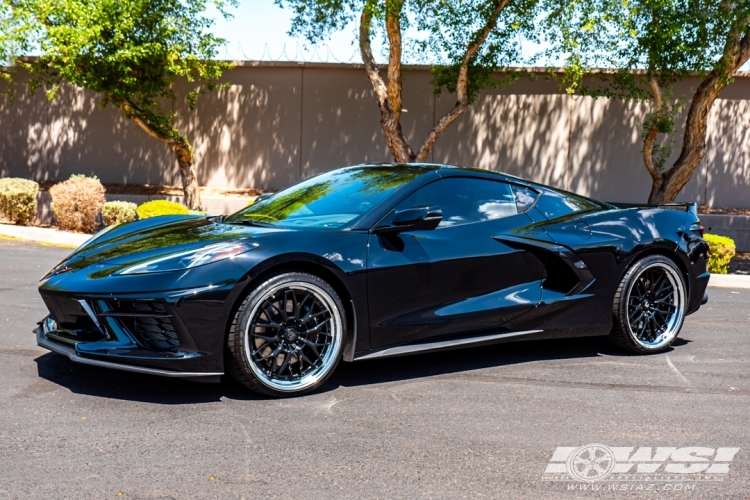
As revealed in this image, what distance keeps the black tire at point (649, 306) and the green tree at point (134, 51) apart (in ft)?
33.7

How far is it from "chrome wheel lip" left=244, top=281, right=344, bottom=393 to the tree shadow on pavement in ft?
0.48

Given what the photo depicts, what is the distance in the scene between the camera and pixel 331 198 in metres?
5.87

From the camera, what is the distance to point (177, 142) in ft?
54.6

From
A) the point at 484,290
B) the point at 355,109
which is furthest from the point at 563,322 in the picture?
the point at 355,109

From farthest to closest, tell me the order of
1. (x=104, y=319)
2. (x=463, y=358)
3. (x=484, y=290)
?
(x=463, y=358) → (x=484, y=290) → (x=104, y=319)

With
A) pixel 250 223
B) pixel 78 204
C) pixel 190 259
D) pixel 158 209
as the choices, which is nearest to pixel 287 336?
pixel 190 259

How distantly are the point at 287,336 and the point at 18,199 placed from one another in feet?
35.8

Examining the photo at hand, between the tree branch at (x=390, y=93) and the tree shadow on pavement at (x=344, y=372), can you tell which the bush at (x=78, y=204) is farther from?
the tree shadow on pavement at (x=344, y=372)

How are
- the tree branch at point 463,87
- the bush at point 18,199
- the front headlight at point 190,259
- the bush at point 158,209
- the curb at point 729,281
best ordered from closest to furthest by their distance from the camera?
the front headlight at point 190,259, the curb at point 729,281, the bush at point 158,209, the tree branch at point 463,87, the bush at point 18,199

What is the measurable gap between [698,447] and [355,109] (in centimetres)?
1376

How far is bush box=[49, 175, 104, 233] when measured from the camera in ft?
44.4

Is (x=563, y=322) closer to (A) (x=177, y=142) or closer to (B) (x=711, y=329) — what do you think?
(B) (x=711, y=329)

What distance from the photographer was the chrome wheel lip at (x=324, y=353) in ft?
15.9

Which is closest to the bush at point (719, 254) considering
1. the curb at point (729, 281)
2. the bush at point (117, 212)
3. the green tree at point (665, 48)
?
the curb at point (729, 281)
